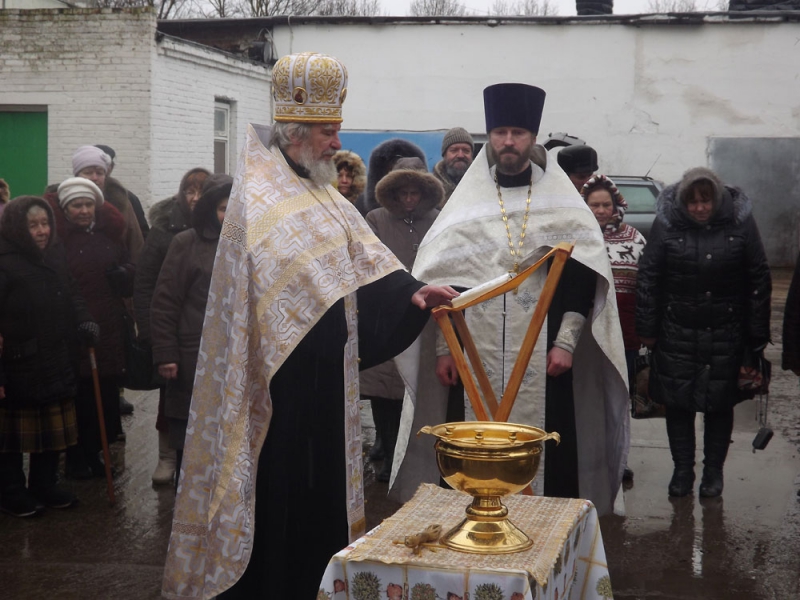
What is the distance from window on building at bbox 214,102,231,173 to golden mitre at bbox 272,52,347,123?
1209 cm

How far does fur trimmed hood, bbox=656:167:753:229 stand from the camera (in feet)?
19.7

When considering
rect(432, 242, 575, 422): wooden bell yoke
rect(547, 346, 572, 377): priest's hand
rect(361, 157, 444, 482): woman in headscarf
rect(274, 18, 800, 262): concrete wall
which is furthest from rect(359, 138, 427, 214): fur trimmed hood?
rect(274, 18, 800, 262): concrete wall

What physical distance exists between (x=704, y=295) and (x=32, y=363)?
149 inches

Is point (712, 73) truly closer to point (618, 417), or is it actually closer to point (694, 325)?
point (694, 325)

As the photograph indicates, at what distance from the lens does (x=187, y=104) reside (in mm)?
14086

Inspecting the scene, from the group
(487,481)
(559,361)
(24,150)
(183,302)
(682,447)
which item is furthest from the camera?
(24,150)

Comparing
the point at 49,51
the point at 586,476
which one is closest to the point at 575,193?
the point at 586,476

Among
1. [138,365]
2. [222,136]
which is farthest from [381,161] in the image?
[222,136]

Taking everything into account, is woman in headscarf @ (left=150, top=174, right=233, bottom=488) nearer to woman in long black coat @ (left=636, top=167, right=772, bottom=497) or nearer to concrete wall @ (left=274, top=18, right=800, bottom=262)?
woman in long black coat @ (left=636, top=167, right=772, bottom=497)

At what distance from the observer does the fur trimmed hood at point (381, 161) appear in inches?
298

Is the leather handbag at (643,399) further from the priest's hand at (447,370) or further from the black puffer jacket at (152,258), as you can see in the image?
the black puffer jacket at (152,258)

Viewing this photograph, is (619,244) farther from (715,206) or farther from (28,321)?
(28,321)

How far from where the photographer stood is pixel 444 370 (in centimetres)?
450

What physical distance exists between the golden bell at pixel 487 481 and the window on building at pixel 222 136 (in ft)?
43.6
